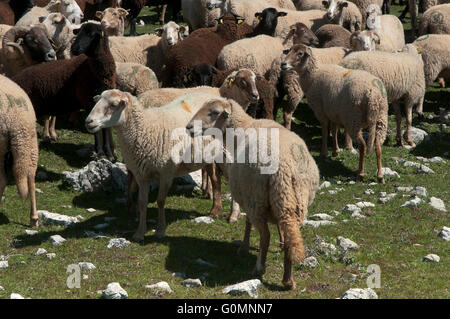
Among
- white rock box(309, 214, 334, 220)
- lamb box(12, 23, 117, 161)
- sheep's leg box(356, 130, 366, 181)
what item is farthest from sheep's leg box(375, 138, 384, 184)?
lamb box(12, 23, 117, 161)

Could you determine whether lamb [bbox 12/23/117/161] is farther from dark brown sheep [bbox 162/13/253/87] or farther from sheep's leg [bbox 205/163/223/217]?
sheep's leg [bbox 205/163/223/217]

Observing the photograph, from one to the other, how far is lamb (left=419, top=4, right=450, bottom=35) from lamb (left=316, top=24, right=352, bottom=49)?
237 centimetres

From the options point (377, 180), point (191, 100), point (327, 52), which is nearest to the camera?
point (191, 100)

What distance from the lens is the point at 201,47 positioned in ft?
46.6

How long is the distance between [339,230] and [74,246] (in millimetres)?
3062

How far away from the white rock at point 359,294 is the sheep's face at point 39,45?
308 inches

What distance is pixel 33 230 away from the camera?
917 centimetres

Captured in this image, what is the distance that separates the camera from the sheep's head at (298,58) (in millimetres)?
12539

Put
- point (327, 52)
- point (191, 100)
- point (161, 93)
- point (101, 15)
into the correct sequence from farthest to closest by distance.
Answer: point (101, 15)
point (327, 52)
point (161, 93)
point (191, 100)

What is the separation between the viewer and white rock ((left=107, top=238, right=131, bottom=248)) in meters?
8.54

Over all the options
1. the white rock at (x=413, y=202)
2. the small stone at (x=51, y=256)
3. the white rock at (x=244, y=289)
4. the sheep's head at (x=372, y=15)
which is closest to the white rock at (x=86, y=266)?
the small stone at (x=51, y=256)

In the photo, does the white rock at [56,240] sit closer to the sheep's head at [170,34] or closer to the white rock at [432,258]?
the white rock at [432,258]

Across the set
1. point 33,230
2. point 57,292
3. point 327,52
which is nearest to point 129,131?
point 33,230

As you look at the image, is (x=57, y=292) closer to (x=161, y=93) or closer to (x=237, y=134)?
(x=237, y=134)
